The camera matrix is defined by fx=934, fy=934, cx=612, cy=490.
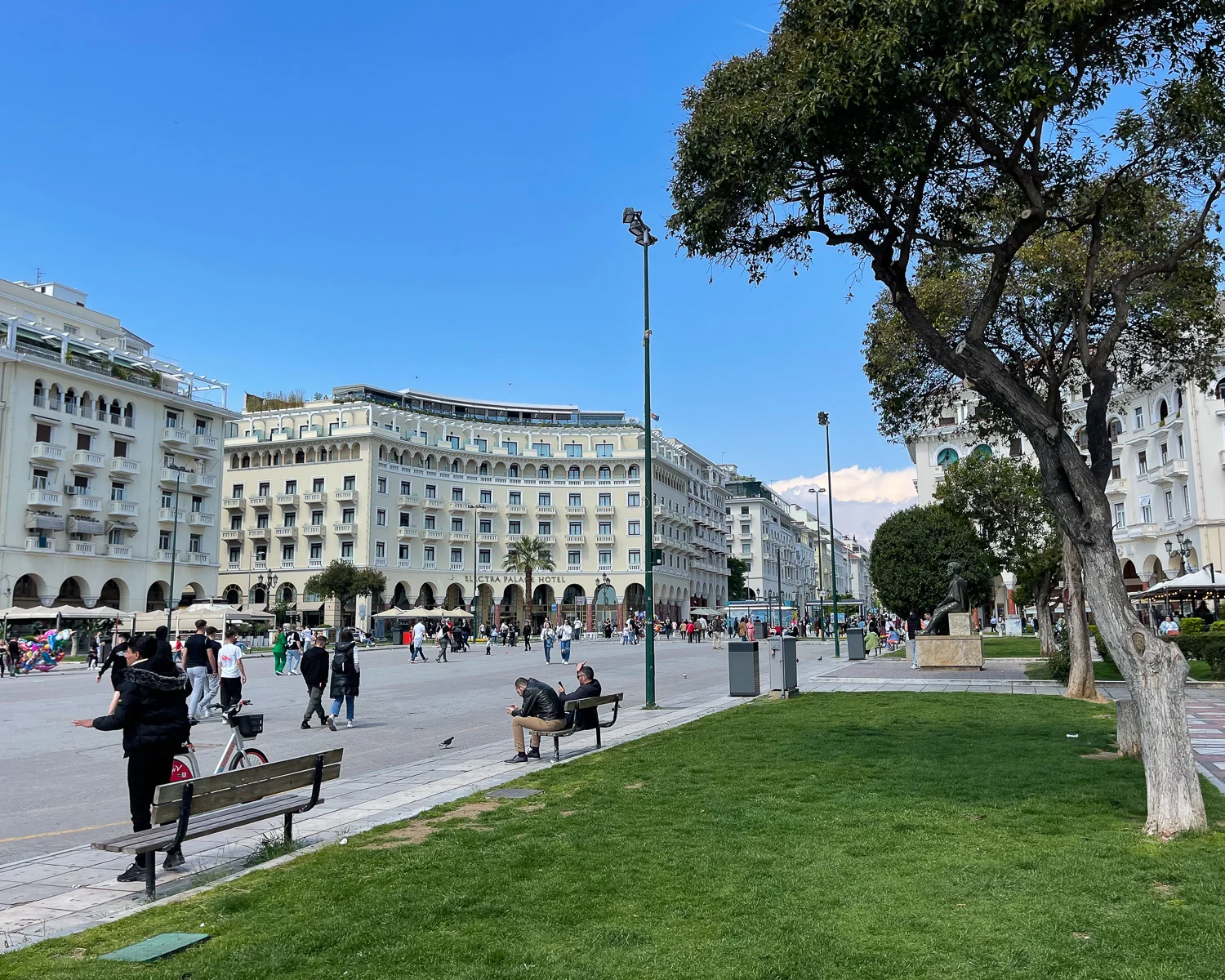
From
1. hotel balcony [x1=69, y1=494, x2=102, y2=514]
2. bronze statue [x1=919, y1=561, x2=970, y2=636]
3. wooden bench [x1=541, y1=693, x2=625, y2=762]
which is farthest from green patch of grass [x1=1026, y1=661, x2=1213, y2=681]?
hotel balcony [x1=69, y1=494, x2=102, y2=514]

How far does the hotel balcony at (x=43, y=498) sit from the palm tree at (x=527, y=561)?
36079 mm

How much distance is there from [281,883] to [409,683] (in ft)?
67.7

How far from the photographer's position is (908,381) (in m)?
17.4

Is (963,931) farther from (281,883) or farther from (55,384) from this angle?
(55,384)

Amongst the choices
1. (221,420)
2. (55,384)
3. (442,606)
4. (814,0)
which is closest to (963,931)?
(814,0)

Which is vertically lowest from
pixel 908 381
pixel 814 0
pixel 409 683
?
pixel 409 683

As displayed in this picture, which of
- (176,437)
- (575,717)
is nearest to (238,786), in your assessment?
(575,717)

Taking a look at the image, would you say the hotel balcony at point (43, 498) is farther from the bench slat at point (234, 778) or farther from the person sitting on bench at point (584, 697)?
the bench slat at point (234, 778)

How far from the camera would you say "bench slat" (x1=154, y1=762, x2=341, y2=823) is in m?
6.08

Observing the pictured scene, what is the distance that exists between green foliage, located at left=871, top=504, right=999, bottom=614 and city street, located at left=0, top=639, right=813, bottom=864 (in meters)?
19.5

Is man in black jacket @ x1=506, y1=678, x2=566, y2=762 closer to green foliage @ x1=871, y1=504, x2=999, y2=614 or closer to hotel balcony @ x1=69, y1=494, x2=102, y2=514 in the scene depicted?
green foliage @ x1=871, y1=504, x2=999, y2=614

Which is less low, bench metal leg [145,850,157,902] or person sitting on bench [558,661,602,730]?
person sitting on bench [558,661,602,730]

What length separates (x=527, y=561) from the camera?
3113 inches

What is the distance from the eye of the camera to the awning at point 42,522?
49.6 meters
